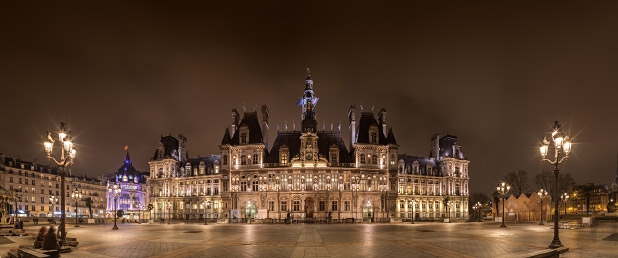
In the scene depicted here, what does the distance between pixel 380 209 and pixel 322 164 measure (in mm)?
12799

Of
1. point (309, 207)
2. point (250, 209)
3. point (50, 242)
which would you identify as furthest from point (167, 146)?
point (50, 242)

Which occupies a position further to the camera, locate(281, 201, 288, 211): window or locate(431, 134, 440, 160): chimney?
locate(431, 134, 440, 160): chimney

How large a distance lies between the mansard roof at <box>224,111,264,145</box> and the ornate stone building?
0.60 ft

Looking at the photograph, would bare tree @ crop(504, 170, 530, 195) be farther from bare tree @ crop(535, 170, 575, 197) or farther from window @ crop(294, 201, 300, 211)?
window @ crop(294, 201, 300, 211)

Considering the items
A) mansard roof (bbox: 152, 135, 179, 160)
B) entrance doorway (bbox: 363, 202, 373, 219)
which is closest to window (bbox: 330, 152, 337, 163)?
entrance doorway (bbox: 363, 202, 373, 219)

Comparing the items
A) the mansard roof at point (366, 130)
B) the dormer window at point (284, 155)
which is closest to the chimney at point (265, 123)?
the dormer window at point (284, 155)

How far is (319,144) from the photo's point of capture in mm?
75250

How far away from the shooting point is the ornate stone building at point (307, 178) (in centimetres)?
7012

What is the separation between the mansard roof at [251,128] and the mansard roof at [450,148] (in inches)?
1531

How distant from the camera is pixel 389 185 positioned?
72375 mm

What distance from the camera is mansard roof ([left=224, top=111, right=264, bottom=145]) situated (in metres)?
73.8

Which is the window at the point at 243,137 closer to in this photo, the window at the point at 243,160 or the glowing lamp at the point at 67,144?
the window at the point at 243,160

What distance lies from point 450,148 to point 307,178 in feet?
109

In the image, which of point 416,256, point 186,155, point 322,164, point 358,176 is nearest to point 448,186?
point 358,176
